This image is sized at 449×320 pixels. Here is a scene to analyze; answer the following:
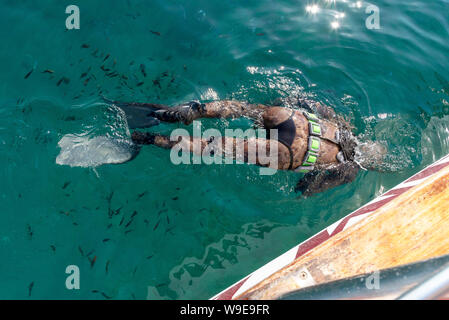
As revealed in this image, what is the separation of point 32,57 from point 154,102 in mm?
2134

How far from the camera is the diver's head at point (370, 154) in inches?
220

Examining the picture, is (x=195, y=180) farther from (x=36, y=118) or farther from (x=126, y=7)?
(x=126, y=7)

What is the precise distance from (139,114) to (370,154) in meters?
3.92

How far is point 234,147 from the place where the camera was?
491 cm

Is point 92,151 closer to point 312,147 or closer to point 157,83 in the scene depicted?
point 157,83

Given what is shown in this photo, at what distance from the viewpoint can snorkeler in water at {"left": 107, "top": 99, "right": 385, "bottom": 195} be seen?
16.0 feet

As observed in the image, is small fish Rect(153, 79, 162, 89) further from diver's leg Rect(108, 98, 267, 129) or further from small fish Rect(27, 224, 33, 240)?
small fish Rect(27, 224, 33, 240)

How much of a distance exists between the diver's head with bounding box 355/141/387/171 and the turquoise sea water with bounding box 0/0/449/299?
0.23m

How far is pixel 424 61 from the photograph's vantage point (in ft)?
24.3

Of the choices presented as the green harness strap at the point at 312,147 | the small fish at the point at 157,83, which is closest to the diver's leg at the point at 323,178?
the green harness strap at the point at 312,147

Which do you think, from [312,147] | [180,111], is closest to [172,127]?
[180,111]
